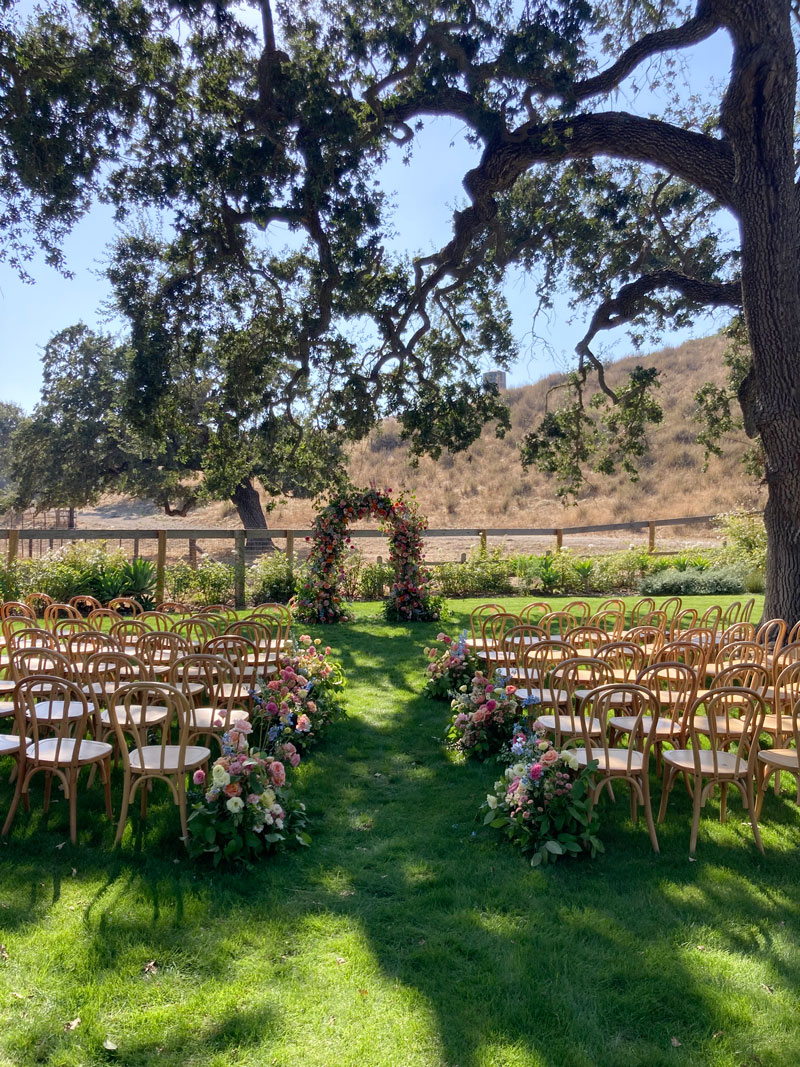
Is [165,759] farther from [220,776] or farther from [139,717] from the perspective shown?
[139,717]

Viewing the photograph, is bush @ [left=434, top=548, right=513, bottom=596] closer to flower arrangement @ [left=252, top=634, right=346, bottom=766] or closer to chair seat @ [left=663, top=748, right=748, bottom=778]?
flower arrangement @ [left=252, top=634, right=346, bottom=766]

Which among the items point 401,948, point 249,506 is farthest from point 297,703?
point 249,506

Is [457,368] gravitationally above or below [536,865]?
above

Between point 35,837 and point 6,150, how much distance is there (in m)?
7.54

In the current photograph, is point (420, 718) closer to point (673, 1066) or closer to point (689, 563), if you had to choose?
point (673, 1066)

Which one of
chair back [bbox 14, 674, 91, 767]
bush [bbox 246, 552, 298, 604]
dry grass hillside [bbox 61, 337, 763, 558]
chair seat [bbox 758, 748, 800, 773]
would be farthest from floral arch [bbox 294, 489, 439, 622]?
dry grass hillside [bbox 61, 337, 763, 558]

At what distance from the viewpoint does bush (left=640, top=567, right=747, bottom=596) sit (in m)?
14.4

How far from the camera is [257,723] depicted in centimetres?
570

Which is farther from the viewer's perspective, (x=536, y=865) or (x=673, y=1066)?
(x=536, y=865)

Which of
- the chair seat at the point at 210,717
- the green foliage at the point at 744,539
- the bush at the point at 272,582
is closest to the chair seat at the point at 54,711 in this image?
the chair seat at the point at 210,717

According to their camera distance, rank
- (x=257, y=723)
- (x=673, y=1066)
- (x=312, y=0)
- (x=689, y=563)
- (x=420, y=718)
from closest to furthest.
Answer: (x=673, y=1066) → (x=257, y=723) → (x=420, y=718) → (x=312, y=0) → (x=689, y=563)

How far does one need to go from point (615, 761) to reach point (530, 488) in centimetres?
3831

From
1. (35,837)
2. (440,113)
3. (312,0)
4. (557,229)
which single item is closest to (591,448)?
(557,229)

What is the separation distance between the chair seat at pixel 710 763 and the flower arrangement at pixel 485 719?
1.33 meters
